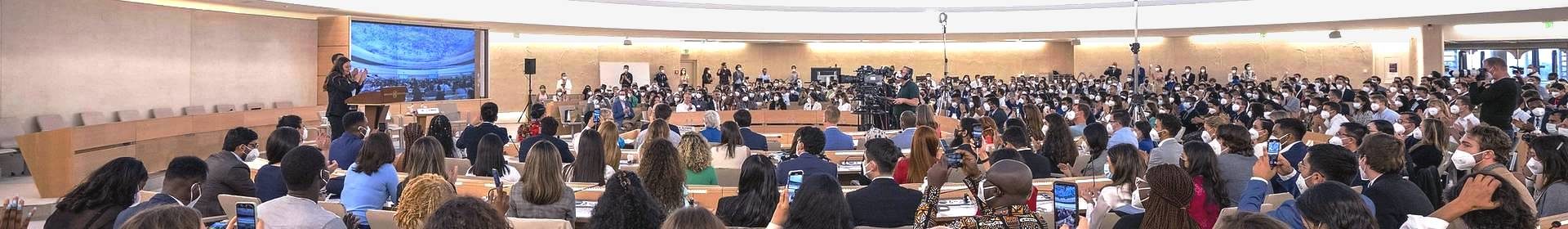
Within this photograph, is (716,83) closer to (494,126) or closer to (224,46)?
(224,46)

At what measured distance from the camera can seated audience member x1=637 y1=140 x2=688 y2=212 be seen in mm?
5613

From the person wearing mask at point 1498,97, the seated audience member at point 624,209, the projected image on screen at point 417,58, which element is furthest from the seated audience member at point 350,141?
the projected image on screen at point 417,58

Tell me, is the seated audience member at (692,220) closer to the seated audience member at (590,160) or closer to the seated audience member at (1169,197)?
the seated audience member at (1169,197)

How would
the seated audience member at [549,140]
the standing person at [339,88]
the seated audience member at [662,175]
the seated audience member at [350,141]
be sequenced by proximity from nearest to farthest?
the seated audience member at [662,175] < the seated audience member at [350,141] < the seated audience member at [549,140] < the standing person at [339,88]

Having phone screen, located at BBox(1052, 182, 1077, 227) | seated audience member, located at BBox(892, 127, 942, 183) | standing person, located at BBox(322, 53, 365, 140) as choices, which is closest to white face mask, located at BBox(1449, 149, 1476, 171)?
seated audience member, located at BBox(892, 127, 942, 183)

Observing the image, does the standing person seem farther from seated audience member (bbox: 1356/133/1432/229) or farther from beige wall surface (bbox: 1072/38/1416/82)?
beige wall surface (bbox: 1072/38/1416/82)

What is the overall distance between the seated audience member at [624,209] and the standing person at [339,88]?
7.47 meters

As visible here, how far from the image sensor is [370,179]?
5.71 meters

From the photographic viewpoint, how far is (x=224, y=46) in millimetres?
16656

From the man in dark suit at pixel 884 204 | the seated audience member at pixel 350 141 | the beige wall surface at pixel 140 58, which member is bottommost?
the man in dark suit at pixel 884 204

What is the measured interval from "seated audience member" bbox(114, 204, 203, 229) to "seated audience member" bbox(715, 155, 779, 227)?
2031mm

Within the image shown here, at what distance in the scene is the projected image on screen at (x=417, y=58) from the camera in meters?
19.2

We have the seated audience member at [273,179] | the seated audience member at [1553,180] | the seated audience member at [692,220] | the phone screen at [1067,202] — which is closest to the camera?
the seated audience member at [692,220]

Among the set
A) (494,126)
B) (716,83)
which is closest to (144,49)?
(494,126)
